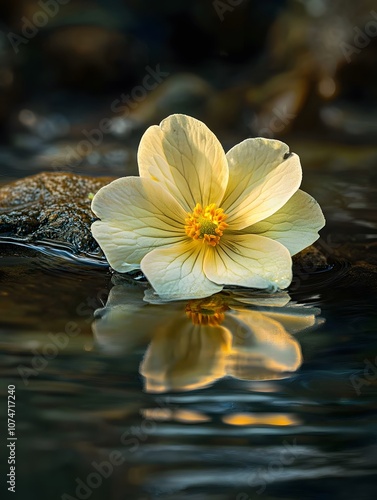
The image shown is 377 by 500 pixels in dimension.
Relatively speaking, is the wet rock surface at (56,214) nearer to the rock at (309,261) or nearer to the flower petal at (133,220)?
the rock at (309,261)

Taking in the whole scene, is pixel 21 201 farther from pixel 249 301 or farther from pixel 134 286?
pixel 249 301

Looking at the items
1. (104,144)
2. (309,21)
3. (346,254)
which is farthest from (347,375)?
(309,21)
